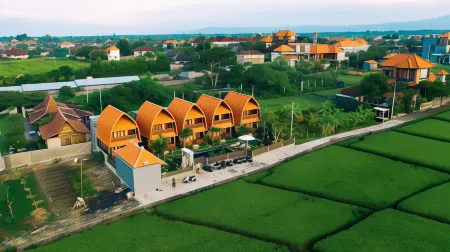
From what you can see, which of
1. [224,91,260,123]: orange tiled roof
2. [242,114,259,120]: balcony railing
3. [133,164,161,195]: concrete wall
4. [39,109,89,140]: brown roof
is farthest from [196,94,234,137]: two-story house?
[39,109,89,140]: brown roof

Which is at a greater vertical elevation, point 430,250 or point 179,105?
point 179,105

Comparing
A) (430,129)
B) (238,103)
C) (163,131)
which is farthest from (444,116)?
(163,131)

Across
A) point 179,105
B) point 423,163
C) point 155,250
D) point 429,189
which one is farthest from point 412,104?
point 155,250

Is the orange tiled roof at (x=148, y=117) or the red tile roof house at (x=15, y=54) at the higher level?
the red tile roof house at (x=15, y=54)

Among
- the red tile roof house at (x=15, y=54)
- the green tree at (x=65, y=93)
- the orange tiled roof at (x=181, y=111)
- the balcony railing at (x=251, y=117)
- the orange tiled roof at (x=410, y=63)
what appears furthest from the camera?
the red tile roof house at (x=15, y=54)

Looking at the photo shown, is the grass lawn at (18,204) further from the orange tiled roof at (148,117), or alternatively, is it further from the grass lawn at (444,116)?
the grass lawn at (444,116)

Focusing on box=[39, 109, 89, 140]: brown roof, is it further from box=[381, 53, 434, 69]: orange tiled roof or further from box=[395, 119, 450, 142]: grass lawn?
box=[381, 53, 434, 69]: orange tiled roof

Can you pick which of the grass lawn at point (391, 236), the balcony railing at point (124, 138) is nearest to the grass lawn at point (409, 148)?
the grass lawn at point (391, 236)

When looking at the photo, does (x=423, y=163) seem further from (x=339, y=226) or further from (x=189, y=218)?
(x=189, y=218)
